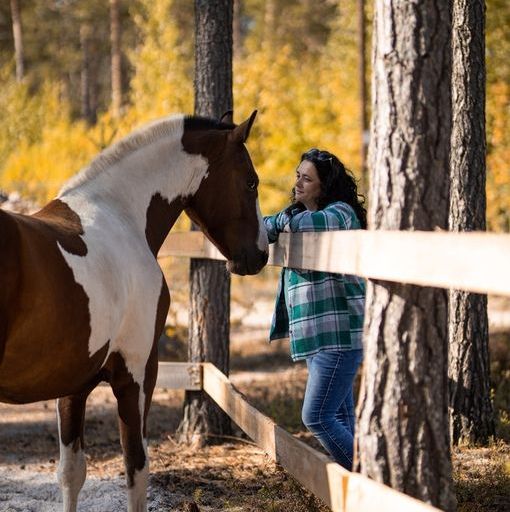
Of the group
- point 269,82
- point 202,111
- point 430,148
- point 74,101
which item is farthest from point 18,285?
→ point 74,101

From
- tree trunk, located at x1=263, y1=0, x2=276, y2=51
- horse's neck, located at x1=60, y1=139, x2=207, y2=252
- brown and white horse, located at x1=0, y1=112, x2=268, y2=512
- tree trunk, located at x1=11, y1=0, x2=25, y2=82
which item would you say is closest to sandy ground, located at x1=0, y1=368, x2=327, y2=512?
brown and white horse, located at x1=0, y1=112, x2=268, y2=512

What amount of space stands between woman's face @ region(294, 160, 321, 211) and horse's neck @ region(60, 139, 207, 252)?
1.66 feet

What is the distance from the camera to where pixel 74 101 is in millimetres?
47656

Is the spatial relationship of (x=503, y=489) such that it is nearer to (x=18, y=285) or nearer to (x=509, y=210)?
(x=18, y=285)

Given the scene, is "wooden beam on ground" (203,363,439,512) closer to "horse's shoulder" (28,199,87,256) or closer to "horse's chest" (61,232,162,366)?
"horse's chest" (61,232,162,366)

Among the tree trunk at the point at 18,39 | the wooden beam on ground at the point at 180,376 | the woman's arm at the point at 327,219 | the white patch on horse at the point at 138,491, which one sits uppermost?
the tree trunk at the point at 18,39

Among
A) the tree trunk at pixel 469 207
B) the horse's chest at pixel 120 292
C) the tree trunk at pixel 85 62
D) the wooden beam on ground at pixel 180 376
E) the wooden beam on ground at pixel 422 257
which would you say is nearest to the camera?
the wooden beam on ground at pixel 422 257

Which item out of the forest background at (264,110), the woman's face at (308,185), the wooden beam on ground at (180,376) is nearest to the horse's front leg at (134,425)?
the woman's face at (308,185)

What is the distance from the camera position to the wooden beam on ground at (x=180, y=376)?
6.37 metres

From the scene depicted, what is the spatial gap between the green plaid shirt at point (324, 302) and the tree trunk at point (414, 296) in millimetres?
1000

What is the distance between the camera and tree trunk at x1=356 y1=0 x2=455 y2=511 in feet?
9.81

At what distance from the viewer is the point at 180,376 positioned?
6391mm

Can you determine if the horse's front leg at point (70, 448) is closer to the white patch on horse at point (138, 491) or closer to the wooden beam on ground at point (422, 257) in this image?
the white patch on horse at point (138, 491)

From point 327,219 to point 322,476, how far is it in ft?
4.43
